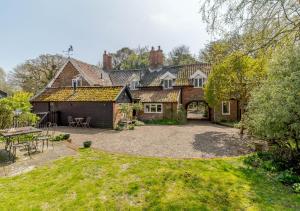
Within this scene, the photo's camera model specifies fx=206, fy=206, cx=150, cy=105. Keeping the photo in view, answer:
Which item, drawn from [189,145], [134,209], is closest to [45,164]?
[134,209]

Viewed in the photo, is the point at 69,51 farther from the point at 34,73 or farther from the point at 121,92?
the point at 34,73

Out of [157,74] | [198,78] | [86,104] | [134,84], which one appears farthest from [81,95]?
[198,78]

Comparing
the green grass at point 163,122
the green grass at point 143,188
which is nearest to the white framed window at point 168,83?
the green grass at point 163,122

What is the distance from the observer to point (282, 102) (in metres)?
8.20

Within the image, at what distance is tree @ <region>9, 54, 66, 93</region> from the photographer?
36.8m

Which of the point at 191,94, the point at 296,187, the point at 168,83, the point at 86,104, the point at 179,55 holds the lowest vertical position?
the point at 296,187

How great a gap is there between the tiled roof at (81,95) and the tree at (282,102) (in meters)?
12.7

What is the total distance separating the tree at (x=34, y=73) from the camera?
3681 centimetres

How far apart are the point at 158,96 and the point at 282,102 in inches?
756

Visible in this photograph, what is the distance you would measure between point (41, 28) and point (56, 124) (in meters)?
8.82

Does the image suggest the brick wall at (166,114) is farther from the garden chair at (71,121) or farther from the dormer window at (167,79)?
the garden chair at (71,121)

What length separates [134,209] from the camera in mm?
5461

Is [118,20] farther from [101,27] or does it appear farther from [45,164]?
[45,164]

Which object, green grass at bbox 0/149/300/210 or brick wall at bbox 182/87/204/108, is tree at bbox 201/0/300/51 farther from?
brick wall at bbox 182/87/204/108
